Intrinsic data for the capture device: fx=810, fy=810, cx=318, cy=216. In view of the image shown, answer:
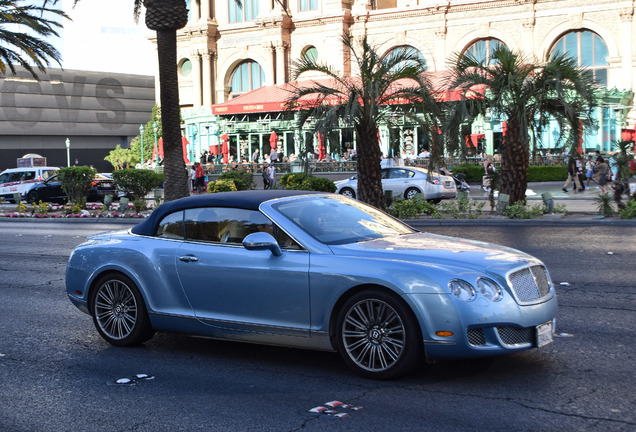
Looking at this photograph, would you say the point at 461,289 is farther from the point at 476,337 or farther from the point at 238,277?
the point at 238,277

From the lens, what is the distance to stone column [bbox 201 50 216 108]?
2542 inches

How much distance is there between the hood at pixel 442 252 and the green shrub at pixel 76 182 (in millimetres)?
25475

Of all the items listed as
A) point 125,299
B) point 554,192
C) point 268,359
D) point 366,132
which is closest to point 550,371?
point 268,359

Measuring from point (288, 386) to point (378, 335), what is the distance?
80 centimetres

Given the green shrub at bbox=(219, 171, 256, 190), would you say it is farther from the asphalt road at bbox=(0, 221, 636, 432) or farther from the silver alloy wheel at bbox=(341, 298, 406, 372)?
the silver alloy wheel at bbox=(341, 298, 406, 372)

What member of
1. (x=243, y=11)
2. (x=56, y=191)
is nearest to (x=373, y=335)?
(x=56, y=191)

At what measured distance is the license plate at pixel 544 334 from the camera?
19.9 ft

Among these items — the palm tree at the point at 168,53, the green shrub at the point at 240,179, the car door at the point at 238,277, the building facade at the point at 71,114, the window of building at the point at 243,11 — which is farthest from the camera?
the building facade at the point at 71,114

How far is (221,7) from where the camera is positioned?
2537 inches

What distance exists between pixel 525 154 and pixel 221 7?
1843 inches

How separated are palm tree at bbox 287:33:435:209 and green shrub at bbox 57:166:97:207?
12232mm

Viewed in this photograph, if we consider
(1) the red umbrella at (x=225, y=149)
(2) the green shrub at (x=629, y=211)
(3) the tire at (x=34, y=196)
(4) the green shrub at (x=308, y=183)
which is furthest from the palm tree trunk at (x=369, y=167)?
(1) the red umbrella at (x=225, y=149)

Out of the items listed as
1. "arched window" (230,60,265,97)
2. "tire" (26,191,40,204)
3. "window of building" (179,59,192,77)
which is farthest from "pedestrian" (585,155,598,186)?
"window of building" (179,59,192,77)

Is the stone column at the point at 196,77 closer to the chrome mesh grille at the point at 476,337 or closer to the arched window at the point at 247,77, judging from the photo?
the arched window at the point at 247,77
